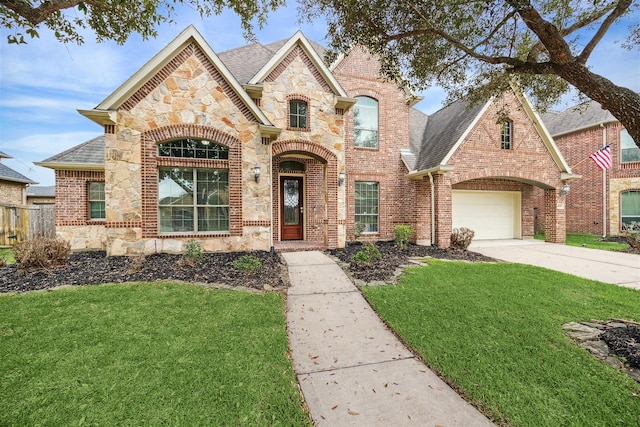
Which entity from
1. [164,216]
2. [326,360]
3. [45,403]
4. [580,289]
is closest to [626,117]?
[580,289]

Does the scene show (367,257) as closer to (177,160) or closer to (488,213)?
(177,160)

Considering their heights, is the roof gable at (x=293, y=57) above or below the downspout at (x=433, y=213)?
above

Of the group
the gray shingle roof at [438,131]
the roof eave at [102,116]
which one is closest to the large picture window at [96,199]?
the roof eave at [102,116]

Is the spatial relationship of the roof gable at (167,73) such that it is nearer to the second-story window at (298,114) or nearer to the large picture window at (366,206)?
the second-story window at (298,114)

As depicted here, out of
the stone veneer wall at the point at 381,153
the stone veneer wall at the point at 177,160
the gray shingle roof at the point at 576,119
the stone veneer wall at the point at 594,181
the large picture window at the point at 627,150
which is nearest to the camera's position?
the stone veneer wall at the point at 177,160

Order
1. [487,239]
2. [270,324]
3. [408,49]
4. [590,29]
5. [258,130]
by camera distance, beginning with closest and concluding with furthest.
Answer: [270,324]
[590,29]
[408,49]
[258,130]
[487,239]

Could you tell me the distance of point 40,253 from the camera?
6359mm

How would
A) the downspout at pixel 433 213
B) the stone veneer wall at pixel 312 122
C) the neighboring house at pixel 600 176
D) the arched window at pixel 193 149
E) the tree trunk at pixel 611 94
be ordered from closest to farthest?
the tree trunk at pixel 611 94
the arched window at pixel 193 149
the stone veneer wall at pixel 312 122
the downspout at pixel 433 213
the neighboring house at pixel 600 176

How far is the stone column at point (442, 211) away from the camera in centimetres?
1064

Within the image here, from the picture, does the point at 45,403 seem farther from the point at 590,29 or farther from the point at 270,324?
the point at 590,29

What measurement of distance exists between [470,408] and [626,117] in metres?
3.75

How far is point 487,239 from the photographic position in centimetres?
1337

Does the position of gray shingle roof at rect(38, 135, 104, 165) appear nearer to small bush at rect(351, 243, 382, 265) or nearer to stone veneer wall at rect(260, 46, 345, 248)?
stone veneer wall at rect(260, 46, 345, 248)

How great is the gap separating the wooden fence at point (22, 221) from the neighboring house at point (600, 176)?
2509 centimetres
